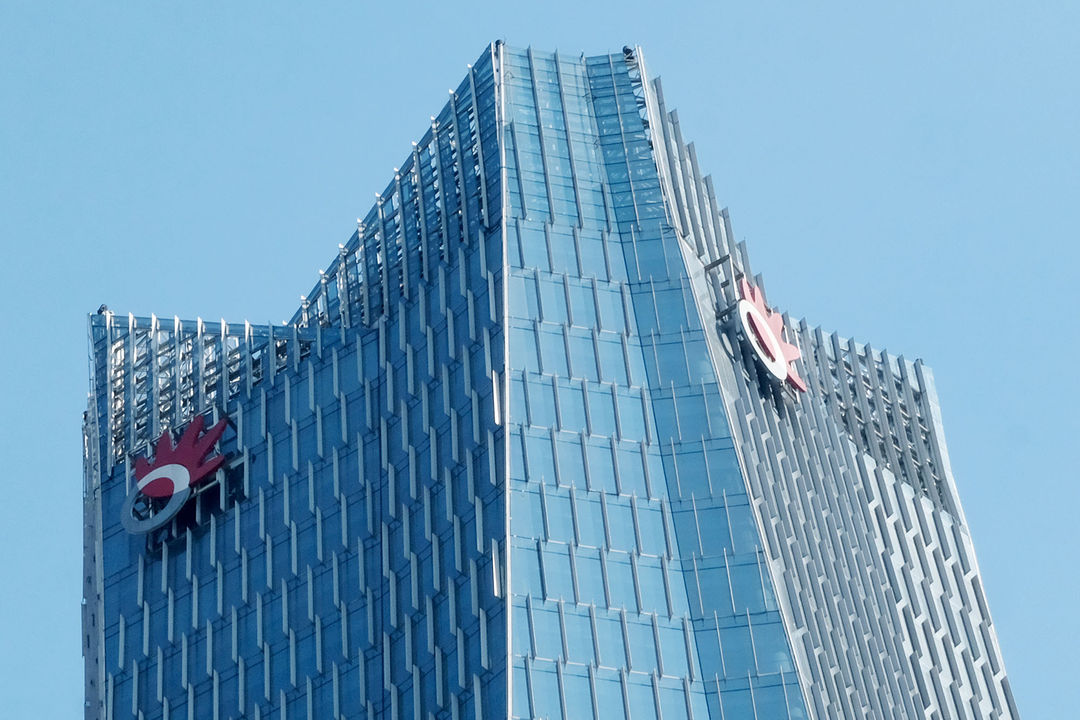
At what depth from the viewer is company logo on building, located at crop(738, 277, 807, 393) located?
461ft

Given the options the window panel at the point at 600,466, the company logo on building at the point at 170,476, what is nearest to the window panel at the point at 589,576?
the window panel at the point at 600,466

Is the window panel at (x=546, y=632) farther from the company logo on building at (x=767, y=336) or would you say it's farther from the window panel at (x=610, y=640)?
the company logo on building at (x=767, y=336)

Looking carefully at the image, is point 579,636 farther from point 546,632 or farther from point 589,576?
point 589,576

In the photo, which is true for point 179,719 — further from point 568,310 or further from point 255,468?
point 568,310

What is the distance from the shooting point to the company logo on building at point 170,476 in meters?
147

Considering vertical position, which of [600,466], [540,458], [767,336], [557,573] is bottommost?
[557,573]

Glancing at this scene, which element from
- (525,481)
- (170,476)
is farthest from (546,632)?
(170,476)

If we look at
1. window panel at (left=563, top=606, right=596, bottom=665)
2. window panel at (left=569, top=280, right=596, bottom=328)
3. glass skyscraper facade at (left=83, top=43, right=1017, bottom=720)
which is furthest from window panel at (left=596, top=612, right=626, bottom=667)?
window panel at (left=569, top=280, right=596, bottom=328)

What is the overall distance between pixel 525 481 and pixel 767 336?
68.1 feet

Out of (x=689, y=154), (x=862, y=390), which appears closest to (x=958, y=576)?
(x=862, y=390)

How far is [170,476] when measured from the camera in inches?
5817

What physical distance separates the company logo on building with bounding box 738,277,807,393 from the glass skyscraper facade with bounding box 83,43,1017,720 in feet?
0.73

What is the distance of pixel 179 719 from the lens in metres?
139

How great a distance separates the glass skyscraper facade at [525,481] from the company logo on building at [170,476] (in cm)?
18
